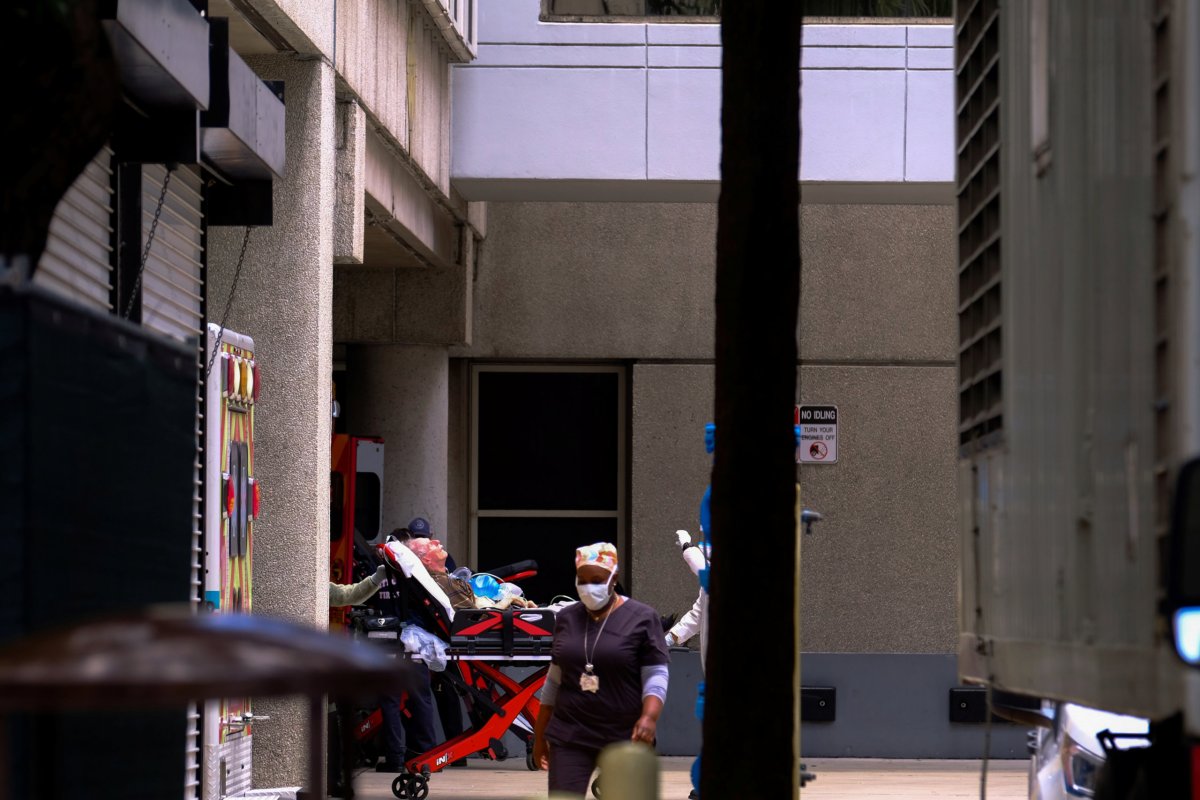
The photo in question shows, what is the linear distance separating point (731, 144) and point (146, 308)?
3753mm

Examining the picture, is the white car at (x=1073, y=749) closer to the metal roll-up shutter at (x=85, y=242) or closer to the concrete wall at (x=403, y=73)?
the metal roll-up shutter at (x=85, y=242)

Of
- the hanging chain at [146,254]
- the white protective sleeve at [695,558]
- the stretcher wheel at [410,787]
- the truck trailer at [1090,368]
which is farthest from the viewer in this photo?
the stretcher wheel at [410,787]

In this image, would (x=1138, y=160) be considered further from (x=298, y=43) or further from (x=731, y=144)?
(x=298, y=43)

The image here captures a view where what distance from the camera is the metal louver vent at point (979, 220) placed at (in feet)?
19.5

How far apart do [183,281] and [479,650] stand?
437 cm

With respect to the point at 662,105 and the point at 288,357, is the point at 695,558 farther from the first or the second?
the point at 662,105

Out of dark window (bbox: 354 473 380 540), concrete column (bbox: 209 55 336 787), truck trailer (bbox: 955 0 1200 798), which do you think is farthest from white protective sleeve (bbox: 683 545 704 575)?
truck trailer (bbox: 955 0 1200 798)

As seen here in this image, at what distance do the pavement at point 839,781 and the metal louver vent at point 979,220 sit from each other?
7.55 meters

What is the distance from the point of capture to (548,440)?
19.0 meters

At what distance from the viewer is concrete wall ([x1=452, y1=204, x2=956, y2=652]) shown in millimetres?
18406

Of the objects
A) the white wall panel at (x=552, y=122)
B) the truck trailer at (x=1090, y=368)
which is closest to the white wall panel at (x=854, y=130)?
the white wall panel at (x=552, y=122)

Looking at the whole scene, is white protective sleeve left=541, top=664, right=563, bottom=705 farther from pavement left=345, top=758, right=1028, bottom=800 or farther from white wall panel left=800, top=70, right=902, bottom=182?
white wall panel left=800, top=70, right=902, bottom=182

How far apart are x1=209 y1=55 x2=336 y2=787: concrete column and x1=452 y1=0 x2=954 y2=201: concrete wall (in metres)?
4.09

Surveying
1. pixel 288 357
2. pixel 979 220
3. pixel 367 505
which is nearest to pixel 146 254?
pixel 288 357
